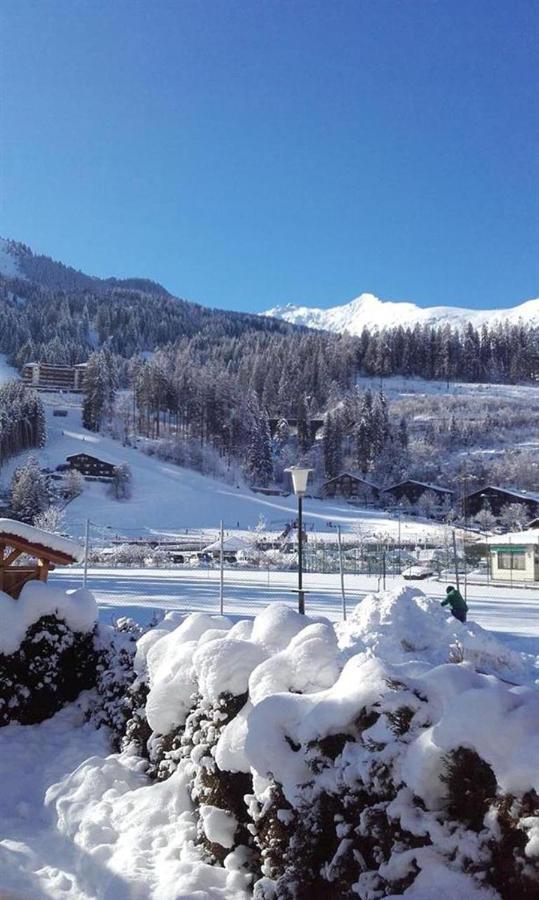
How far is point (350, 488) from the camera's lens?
77.4 m

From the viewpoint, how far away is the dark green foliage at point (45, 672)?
666 centimetres

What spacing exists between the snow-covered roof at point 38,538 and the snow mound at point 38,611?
148 cm

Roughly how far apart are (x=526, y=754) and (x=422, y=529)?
55823 mm

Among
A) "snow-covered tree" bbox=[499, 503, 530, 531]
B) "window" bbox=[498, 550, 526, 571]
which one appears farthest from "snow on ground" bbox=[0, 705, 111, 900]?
"snow-covered tree" bbox=[499, 503, 530, 531]

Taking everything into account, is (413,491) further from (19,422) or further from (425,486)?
(19,422)

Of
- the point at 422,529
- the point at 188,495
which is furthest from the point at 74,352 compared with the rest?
the point at 422,529

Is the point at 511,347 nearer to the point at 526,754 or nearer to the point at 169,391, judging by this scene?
the point at 169,391

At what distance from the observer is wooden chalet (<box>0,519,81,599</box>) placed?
28.2 feet

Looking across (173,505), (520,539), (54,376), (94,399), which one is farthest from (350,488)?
(54,376)

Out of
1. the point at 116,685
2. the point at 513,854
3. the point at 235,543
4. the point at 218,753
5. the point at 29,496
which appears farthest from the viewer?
the point at 29,496

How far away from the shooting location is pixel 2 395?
73.1 metres

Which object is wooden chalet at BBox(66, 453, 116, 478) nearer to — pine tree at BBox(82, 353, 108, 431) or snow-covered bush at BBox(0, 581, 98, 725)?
pine tree at BBox(82, 353, 108, 431)

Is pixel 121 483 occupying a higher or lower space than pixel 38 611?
lower

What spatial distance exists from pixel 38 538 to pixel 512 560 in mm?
27079
